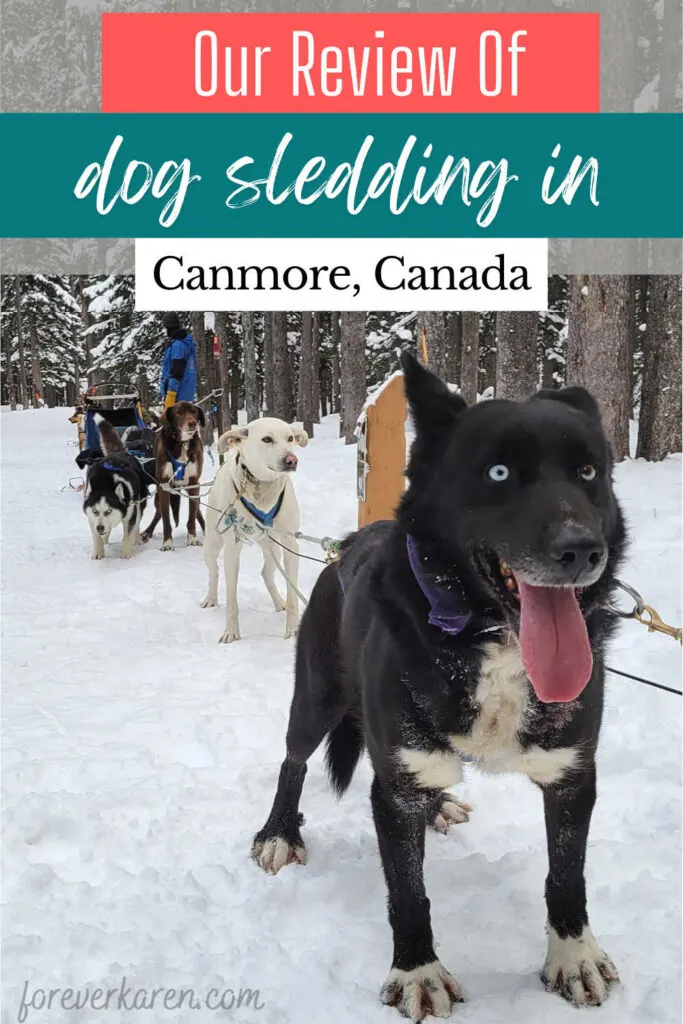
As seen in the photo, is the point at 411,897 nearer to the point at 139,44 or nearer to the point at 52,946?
the point at 52,946

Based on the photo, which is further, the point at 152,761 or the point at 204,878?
the point at 152,761

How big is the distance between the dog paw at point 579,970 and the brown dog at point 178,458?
7791 millimetres

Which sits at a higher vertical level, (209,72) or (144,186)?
(209,72)

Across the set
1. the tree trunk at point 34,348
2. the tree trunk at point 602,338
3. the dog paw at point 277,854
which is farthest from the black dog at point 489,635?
the tree trunk at point 34,348

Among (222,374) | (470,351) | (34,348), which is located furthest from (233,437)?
(34,348)

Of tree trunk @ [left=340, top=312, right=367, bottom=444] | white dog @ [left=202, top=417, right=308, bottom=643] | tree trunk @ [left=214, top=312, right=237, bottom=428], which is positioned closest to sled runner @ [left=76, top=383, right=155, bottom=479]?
white dog @ [left=202, top=417, right=308, bottom=643]

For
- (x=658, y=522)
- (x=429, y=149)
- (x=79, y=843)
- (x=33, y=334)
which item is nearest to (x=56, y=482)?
(x=429, y=149)

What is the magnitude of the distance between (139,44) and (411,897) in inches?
340

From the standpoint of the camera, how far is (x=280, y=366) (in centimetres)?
2009

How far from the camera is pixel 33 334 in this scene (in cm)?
4138

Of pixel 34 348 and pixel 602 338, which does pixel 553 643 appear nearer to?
pixel 602 338

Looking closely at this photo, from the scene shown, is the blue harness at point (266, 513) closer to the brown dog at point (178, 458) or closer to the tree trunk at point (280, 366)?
the brown dog at point (178, 458)

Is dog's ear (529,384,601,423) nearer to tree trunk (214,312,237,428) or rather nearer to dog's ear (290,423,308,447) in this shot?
dog's ear (290,423,308,447)

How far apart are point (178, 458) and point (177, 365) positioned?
169cm
